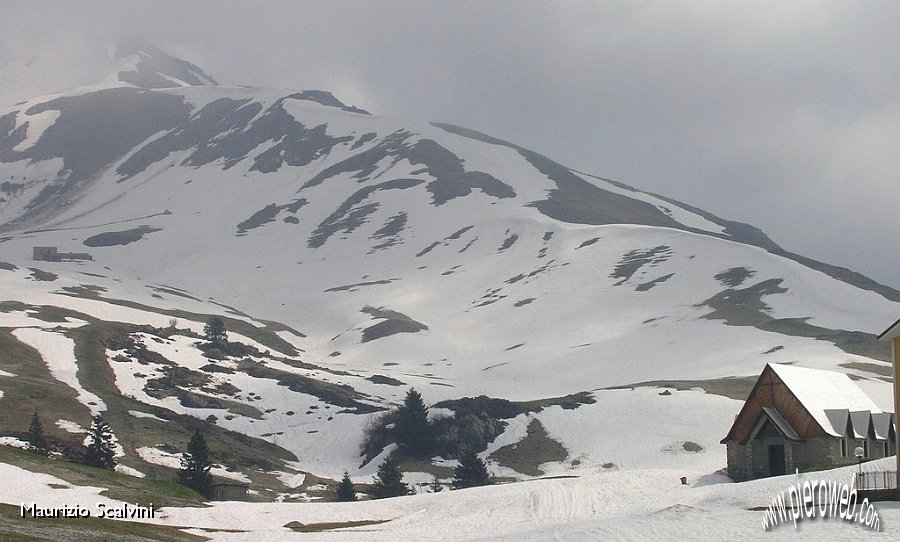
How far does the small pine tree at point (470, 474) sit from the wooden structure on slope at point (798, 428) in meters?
25.8

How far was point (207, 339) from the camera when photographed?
145m

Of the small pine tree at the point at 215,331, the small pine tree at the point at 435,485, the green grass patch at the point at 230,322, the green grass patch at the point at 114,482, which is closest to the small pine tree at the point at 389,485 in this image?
the small pine tree at the point at 435,485

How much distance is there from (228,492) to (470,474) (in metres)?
19.7

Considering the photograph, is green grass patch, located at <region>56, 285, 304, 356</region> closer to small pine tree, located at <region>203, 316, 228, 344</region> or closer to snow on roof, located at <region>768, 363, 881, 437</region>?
small pine tree, located at <region>203, 316, 228, 344</region>

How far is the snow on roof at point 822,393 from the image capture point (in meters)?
55.8

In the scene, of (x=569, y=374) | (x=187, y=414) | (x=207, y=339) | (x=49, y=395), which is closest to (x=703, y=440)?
(x=569, y=374)

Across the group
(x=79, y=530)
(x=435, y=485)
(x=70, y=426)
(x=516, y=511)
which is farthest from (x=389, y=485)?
(x=79, y=530)

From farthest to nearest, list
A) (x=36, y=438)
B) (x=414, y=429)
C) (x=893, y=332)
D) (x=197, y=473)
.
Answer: (x=414, y=429) → (x=36, y=438) → (x=197, y=473) → (x=893, y=332)

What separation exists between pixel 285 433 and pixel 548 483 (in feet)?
178

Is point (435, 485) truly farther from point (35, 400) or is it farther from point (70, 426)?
point (35, 400)

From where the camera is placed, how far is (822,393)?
58969mm

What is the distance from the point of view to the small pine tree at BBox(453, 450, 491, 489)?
259 feet

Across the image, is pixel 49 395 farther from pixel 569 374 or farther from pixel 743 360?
pixel 743 360

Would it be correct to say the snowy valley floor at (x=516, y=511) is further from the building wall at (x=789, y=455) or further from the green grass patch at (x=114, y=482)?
the building wall at (x=789, y=455)
